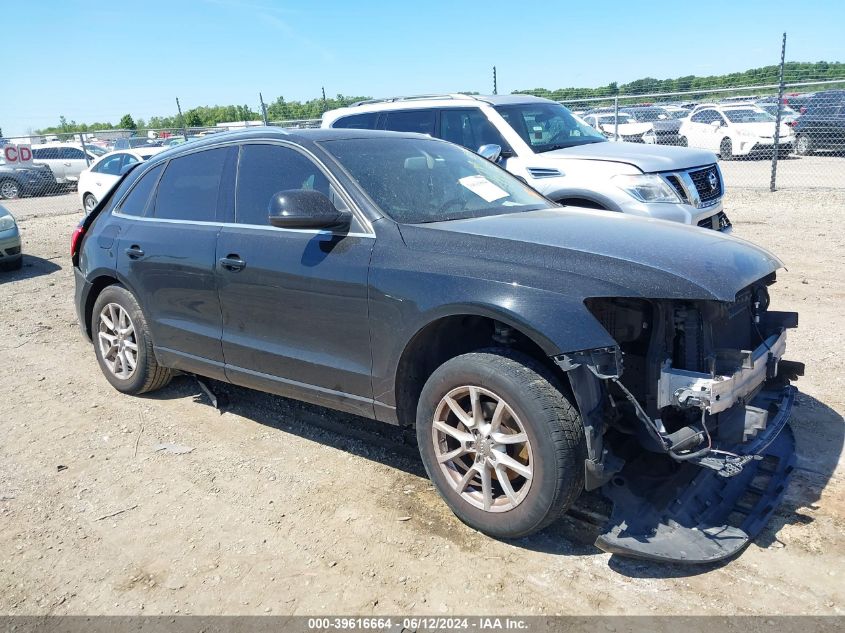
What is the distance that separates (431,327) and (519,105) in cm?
558

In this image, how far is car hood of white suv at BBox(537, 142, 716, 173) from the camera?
7056mm

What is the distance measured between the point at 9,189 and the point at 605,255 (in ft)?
79.2

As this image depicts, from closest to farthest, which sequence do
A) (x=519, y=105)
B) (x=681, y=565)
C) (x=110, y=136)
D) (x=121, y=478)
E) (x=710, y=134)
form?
(x=681, y=565), (x=121, y=478), (x=519, y=105), (x=710, y=134), (x=110, y=136)

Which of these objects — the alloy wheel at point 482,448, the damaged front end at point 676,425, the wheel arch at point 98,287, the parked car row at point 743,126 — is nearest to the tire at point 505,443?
the alloy wheel at point 482,448

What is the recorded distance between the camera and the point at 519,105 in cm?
820

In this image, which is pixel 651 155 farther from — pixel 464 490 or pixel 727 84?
pixel 727 84

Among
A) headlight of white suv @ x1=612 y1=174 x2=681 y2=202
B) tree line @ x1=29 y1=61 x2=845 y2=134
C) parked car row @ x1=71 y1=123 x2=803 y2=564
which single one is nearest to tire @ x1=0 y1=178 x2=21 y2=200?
tree line @ x1=29 y1=61 x2=845 y2=134

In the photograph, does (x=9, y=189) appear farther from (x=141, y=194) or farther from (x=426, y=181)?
(x=426, y=181)

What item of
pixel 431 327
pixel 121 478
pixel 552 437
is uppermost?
pixel 431 327

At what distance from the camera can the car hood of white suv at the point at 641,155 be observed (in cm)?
706

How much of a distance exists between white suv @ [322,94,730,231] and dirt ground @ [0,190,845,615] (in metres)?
2.13

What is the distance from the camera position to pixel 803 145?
19.7 m

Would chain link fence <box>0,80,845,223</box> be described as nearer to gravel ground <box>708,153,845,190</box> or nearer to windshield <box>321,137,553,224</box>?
gravel ground <box>708,153,845,190</box>

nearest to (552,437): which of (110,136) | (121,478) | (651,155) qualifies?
(121,478)
